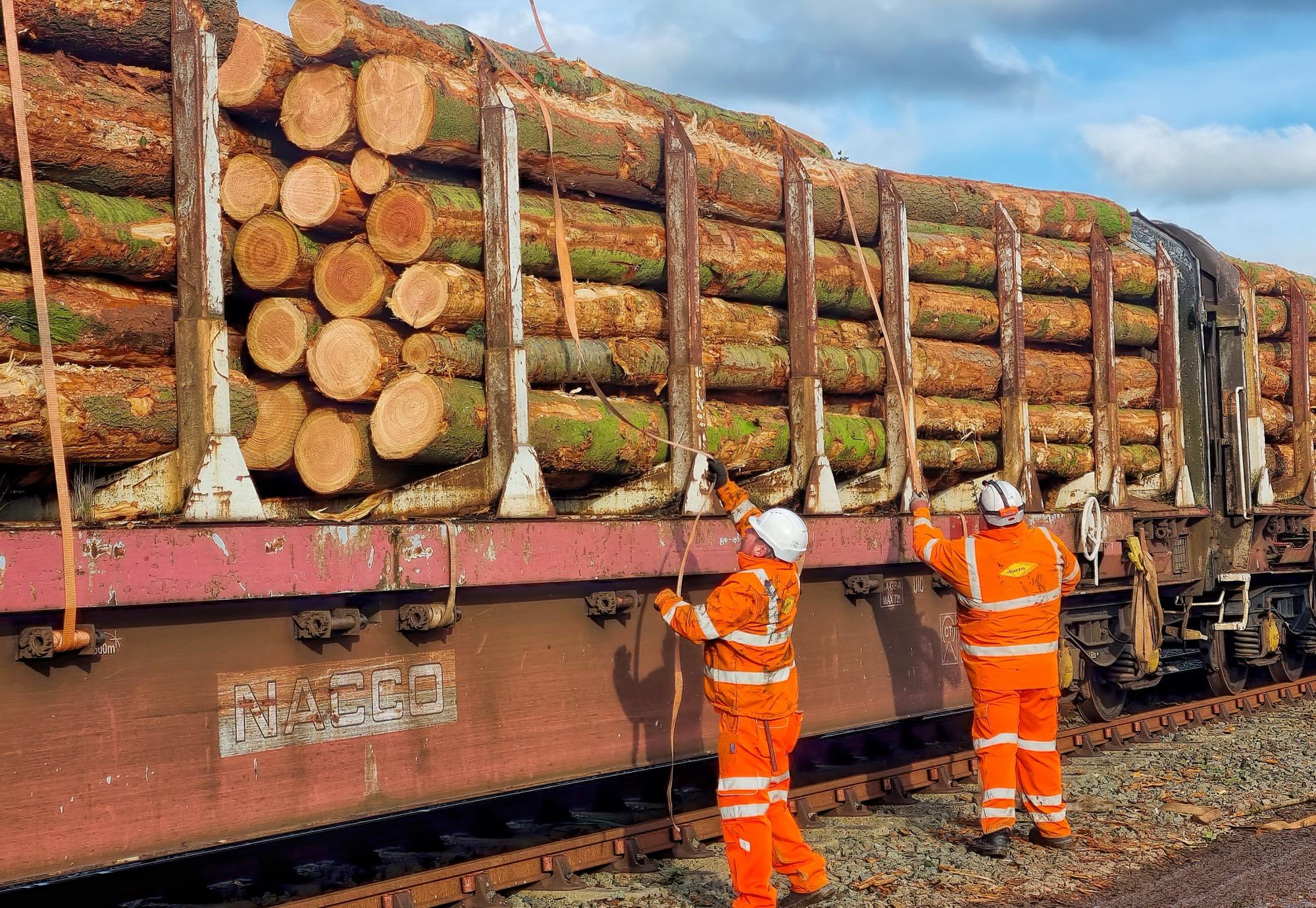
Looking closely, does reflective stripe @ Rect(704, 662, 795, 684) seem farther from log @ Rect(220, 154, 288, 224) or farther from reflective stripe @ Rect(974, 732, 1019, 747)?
log @ Rect(220, 154, 288, 224)

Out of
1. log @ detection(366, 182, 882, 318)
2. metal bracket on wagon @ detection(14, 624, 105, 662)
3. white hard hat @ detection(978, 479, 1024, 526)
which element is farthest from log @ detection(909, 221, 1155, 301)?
metal bracket on wagon @ detection(14, 624, 105, 662)

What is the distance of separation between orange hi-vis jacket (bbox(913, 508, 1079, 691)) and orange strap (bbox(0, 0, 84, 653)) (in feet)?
12.6

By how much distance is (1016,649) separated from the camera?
20.7 feet

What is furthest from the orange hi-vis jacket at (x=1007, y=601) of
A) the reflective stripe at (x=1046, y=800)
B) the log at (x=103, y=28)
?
the log at (x=103, y=28)

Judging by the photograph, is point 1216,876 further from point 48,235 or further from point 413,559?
point 48,235

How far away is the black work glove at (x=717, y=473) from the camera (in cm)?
586

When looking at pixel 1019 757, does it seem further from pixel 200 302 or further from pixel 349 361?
pixel 200 302

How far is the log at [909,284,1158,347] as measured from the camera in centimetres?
792

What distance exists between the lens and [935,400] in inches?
309

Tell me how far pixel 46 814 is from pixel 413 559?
142 cm

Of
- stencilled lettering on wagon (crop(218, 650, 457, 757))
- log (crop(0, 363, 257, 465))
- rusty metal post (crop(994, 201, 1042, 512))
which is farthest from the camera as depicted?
rusty metal post (crop(994, 201, 1042, 512))

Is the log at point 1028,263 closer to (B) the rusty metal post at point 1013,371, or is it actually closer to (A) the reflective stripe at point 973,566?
(B) the rusty metal post at point 1013,371

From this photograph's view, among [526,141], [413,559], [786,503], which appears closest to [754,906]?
[413,559]

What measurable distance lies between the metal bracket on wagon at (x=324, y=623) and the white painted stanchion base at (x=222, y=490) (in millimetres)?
386
